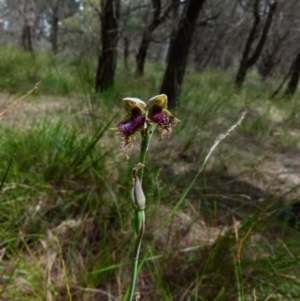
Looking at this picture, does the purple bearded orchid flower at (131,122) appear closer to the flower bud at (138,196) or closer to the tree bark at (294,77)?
the flower bud at (138,196)

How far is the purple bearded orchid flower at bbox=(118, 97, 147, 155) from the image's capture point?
506 mm

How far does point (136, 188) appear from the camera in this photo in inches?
20.4

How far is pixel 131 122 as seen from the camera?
20.2 inches

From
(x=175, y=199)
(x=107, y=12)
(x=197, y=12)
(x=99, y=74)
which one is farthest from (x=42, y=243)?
(x=107, y=12)

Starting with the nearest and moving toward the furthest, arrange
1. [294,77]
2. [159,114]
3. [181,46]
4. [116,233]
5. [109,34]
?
1. [159,114]
2. [116,233]
3. [181,46]
4. [109,34]
5. [294,77]

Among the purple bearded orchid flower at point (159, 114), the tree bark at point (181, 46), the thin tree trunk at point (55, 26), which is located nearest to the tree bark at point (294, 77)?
the tree bark at point (181, 46)

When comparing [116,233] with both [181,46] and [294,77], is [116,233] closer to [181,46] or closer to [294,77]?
[181,46]

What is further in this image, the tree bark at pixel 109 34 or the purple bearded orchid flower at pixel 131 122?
the tree bark at pixel 109 34

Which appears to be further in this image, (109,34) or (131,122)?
(109,34)

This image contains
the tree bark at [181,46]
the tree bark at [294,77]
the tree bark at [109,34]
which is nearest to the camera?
the tree bark at [181,46]

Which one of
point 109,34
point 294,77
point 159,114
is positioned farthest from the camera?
point 294,77

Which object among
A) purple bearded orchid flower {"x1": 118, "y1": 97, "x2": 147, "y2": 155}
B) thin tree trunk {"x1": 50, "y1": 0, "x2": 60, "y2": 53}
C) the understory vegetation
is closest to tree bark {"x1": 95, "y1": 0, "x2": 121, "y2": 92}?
the understory vegetation

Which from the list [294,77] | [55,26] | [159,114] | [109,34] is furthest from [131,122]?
[55,26]

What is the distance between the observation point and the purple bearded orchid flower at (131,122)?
51 centimetres
